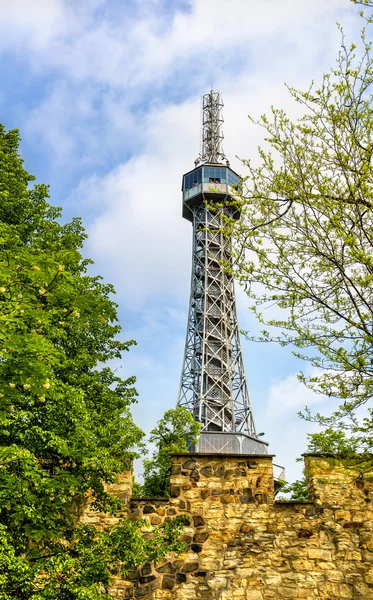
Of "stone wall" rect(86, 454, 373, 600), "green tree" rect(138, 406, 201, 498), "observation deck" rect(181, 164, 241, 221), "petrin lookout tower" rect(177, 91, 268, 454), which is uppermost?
"observation deck" rect(181, 164, 241, 221)

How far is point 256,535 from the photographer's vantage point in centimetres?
Result: 770

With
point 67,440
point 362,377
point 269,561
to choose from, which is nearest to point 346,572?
point 269,561

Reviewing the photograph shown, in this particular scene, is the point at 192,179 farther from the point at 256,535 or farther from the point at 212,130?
the point at 256,535

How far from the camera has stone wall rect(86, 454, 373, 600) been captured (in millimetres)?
7438

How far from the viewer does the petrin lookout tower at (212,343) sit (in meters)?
62.9

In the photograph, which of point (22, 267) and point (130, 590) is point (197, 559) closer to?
point (130, 590)

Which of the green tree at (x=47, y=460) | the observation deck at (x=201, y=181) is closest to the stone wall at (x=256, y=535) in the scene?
the green tree at (x=47, y=460)

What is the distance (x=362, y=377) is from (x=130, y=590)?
Answer: 4130mm

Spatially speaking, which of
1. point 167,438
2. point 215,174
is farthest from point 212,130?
point 167,438

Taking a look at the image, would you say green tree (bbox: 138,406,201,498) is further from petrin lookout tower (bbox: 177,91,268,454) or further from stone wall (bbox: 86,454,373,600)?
petrin lookout tower (bbox: 177,91,268,454)

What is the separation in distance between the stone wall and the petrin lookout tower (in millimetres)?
50150

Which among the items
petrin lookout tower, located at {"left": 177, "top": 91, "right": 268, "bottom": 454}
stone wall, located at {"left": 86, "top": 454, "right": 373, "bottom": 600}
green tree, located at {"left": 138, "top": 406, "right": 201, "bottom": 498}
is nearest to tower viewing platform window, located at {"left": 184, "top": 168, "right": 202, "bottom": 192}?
petrin lookout tower, located at {"left": 177, "top": 91, "right": 268, "bottom": 454}

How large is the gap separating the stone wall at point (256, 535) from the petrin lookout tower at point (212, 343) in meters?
50.1

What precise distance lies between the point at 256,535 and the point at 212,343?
201 ft
